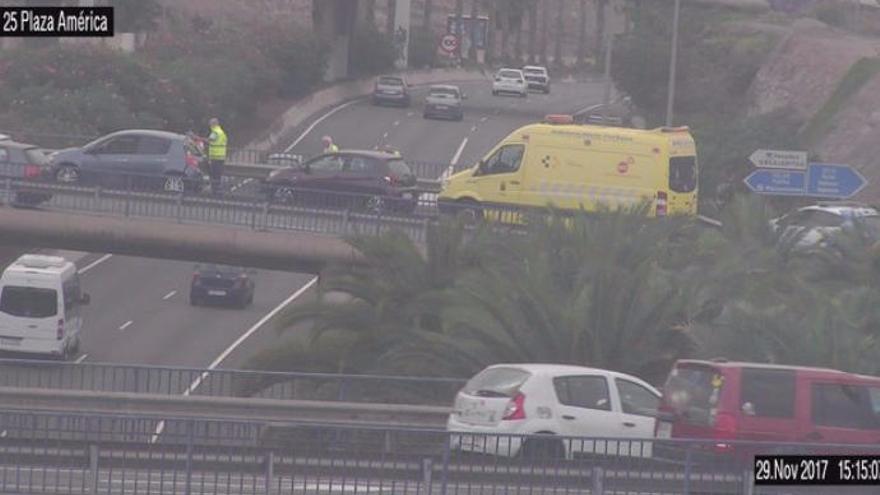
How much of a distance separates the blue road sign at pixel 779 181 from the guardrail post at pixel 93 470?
18.6 meters

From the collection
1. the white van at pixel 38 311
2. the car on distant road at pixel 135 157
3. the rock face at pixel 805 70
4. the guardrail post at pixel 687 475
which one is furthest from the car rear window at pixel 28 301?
the rock face at pixel 805 70

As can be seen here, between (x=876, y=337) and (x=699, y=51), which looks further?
(x=699, y=51)

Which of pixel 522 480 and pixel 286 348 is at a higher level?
pixel 522 480

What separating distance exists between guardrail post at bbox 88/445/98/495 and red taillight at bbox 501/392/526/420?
472 centimetres

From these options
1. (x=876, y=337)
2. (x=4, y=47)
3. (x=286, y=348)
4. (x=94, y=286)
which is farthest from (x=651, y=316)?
(x=4, y=47)

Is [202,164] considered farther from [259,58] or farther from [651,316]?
[259,58]

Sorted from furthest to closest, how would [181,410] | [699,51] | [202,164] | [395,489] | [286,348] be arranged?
[699,51], [202,164], [286,348], [181,410], [395,489]

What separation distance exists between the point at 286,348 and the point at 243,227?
594cm

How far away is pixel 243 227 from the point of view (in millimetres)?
34625

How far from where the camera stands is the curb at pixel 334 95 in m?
68.7

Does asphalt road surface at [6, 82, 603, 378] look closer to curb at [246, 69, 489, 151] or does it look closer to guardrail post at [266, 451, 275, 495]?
curb at [246, 69, 489, 151]

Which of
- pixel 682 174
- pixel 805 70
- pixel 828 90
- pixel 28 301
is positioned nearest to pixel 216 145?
pixel 28 301

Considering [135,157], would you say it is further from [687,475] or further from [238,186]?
[687,475]

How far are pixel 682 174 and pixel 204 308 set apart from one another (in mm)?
16714
